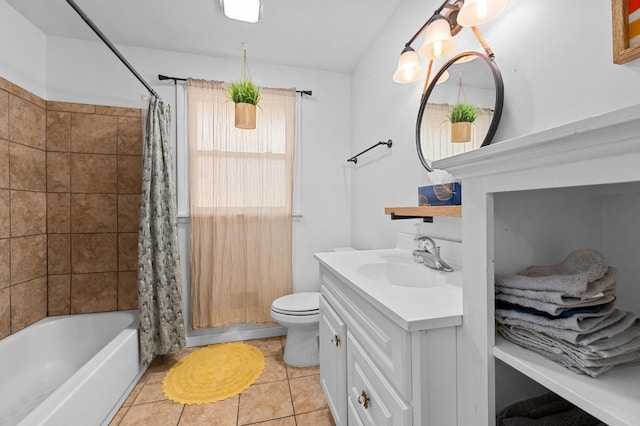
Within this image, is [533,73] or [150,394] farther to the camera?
[150,394]

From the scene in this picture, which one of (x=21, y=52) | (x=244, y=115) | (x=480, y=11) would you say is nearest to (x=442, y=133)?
(x=480, y=11)

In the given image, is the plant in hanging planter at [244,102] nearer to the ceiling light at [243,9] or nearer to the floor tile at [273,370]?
the ceiling light at [243,9]

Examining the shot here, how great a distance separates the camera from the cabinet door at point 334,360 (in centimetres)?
112

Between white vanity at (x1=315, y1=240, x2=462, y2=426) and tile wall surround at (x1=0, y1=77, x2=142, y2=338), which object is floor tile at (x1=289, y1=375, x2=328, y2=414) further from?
tile wall surround at (x1=0, y1=77, x2=142, y2=338)

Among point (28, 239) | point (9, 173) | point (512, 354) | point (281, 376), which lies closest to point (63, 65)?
point (9, 173)

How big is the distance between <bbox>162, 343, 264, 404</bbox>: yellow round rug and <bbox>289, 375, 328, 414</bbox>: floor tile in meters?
0.28

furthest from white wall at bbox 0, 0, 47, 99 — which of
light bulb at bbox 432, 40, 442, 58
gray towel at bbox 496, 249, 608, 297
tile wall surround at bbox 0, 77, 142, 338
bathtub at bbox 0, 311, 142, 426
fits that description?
gray towel at bbox 496, 249, 608, 297

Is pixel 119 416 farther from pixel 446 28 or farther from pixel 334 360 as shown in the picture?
pixel 446 28

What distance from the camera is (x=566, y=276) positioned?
533 mm

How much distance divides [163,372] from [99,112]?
1.93 metres

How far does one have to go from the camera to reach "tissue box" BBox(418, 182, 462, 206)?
109 centimetres

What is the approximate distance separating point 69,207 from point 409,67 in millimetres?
2446

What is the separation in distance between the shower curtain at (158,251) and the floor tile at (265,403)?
0.66 m

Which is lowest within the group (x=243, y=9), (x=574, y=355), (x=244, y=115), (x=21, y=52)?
(x=574, y=355)
